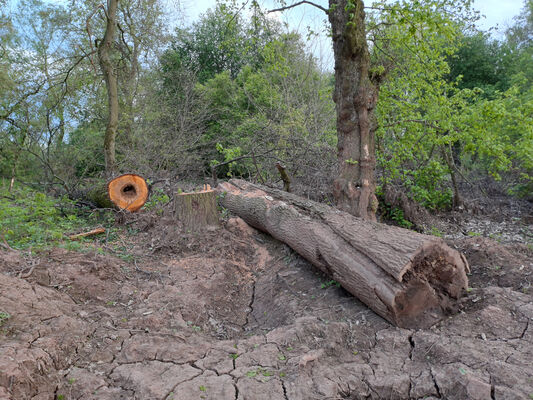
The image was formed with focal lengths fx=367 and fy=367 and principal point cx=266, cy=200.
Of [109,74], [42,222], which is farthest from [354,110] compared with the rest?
[109,74]

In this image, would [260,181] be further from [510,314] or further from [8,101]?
[8,101]

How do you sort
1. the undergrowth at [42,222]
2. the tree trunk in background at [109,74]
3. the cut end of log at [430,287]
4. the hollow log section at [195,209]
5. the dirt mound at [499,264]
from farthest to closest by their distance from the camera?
the tree trunk in background at [109,74] < the hollow log section at [195,209] < the undergrowth at [42,222] < the dirt mound at [499,264] < the cut end of log at [430,287]

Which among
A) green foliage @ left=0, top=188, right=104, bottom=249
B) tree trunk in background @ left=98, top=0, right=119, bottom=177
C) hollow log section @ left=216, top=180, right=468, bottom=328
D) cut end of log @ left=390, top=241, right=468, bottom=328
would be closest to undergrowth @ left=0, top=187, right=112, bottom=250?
green foliage @ left=0, top=188, right=104, bottom=249

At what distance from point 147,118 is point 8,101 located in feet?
12.5

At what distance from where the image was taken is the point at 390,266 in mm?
3143

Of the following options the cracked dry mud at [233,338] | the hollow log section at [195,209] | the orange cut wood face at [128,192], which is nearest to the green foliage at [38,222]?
the orange cut wood face at [128,192]

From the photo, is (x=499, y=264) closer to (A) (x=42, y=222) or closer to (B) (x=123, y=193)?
(B) (x=123, y=193)

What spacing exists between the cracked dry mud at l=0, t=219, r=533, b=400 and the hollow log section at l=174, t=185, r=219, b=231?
118 cm

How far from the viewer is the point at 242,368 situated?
103 inches

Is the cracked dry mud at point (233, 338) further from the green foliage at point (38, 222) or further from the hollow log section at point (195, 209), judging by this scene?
the hollow log section at point (195, 209)

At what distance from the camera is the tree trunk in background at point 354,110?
5.37m

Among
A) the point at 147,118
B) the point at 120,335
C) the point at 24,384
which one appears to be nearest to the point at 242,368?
the point at 120,335

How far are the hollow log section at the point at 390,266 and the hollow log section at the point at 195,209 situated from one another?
180cm


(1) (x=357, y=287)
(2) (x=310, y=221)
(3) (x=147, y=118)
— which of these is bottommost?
(1) (x=357, y=287)
